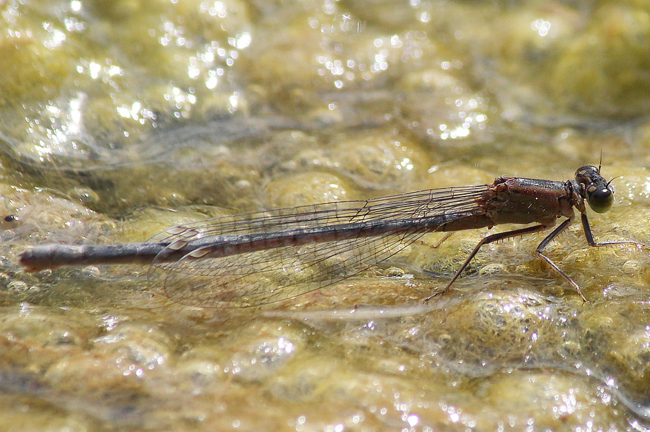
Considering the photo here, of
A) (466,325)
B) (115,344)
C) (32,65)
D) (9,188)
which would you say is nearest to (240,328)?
(115,344)

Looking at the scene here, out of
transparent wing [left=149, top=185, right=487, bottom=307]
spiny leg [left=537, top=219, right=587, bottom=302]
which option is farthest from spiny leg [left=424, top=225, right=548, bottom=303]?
transparent wing [left=149, top=185, right=487, bottom=307]

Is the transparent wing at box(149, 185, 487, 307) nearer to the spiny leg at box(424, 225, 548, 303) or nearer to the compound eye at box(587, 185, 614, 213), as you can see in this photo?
the spiny leg at box(424, 225, 548, 303)

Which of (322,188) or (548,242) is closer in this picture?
(548,242)

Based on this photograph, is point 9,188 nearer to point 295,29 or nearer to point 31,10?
point 31,10

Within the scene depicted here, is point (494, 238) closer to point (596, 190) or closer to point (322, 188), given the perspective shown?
point (596, 190)

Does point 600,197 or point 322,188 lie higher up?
point 322,188

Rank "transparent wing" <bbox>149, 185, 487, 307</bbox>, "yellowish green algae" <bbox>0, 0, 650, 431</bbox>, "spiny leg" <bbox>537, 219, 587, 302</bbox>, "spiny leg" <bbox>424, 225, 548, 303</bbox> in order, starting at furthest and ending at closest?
"spiny leg" <bbox>424, 225, 548, 303</bbox>
"transparent wing" <bbox>149, 185, 487, 307</bbox>
"spiny leg" <bbox>537, 219, 587, 302</bbox>
"yellowish green algae" <bbox>0, 0, 650, 431</bbox>

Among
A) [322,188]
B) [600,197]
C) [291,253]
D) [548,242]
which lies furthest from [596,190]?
[291,253]
